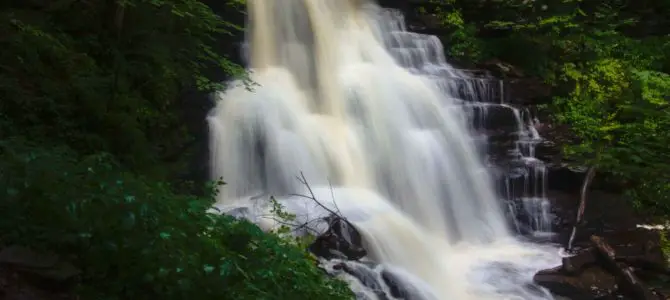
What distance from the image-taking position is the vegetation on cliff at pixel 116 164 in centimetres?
272

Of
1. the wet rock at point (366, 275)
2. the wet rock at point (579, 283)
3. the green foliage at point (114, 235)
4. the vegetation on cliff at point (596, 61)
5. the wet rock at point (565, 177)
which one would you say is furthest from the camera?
the wet rock at point (565, 177)

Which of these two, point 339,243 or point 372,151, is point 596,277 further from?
point 372,151

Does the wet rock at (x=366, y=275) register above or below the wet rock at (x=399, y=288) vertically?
above

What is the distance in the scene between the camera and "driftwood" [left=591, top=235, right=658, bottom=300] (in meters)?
7.10

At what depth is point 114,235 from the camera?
2762 millimetres

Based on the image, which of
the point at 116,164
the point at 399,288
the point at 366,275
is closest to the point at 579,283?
the point at 399,288

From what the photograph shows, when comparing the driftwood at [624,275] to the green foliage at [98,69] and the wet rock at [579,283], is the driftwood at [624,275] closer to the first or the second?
the wet rock at [579,283]

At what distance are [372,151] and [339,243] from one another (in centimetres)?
365

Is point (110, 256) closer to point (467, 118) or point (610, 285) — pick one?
point (610, 285)

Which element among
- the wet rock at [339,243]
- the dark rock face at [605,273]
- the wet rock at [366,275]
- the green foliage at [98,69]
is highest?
the green foliage at [98,69]

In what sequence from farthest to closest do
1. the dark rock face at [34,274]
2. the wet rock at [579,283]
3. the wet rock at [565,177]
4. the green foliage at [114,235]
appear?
1. the wet rock at [565,177]
2. the wet rock at [579,283]
3. the green foliage at [114,235]
4. the dark rock face at [34,274]

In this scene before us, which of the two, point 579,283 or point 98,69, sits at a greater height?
point 98,69

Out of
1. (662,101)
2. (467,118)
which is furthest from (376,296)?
(662,101)

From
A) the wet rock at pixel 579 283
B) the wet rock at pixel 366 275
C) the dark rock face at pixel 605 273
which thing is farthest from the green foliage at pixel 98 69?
the dark rock face at pixel 605 273
